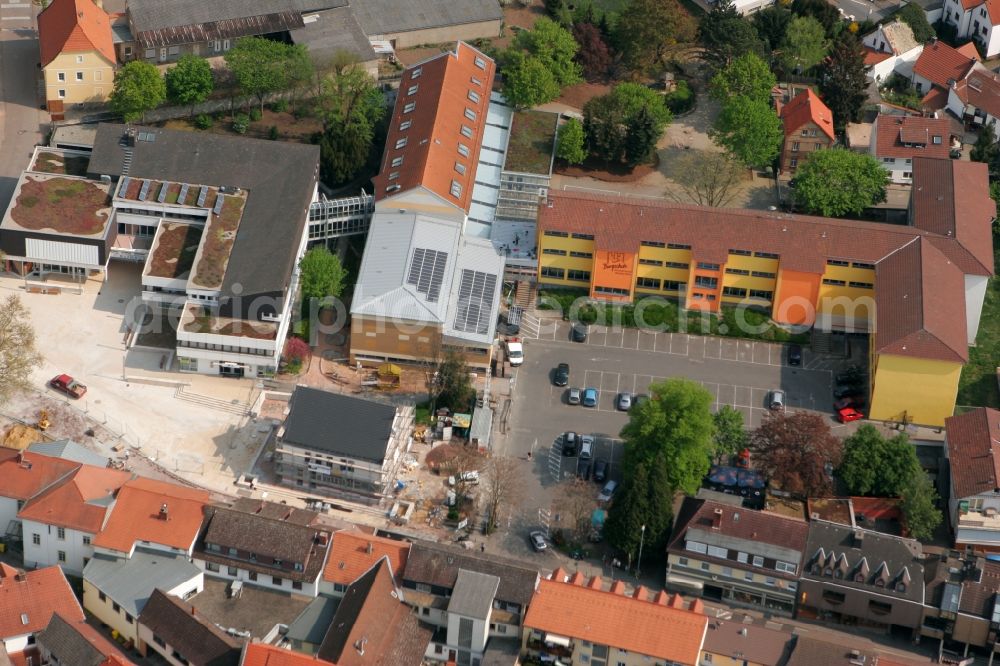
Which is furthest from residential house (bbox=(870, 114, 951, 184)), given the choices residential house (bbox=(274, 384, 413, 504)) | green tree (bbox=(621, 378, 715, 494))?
residential house (bbox=(274, 384, 413, 504))

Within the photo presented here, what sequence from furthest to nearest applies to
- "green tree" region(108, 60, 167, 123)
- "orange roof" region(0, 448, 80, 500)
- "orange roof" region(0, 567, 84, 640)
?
"green tree" region(108, 60, 167, 123) → "orange roof" region(0, 448, 80, 500) → "orange roof" region(0, 567, 84, 640)

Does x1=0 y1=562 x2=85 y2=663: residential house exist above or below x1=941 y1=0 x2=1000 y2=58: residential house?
below

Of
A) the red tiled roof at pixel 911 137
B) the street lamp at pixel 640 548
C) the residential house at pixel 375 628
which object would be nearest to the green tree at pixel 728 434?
the street lamp at pixel 640 548

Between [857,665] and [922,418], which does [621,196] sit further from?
[857,665]

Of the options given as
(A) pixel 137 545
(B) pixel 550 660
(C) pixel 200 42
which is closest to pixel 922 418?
(B) pixel 550 660

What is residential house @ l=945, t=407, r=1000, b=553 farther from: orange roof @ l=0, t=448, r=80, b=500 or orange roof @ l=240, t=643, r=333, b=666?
orange roof @ l=0, t=448, r=80, b=500

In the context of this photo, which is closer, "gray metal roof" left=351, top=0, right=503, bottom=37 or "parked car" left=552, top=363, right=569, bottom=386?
"parked car" left=552, top=363, right=569, bottom=386

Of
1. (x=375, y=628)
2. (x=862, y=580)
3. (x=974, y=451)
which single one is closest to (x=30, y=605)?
(x=375, y=628)
